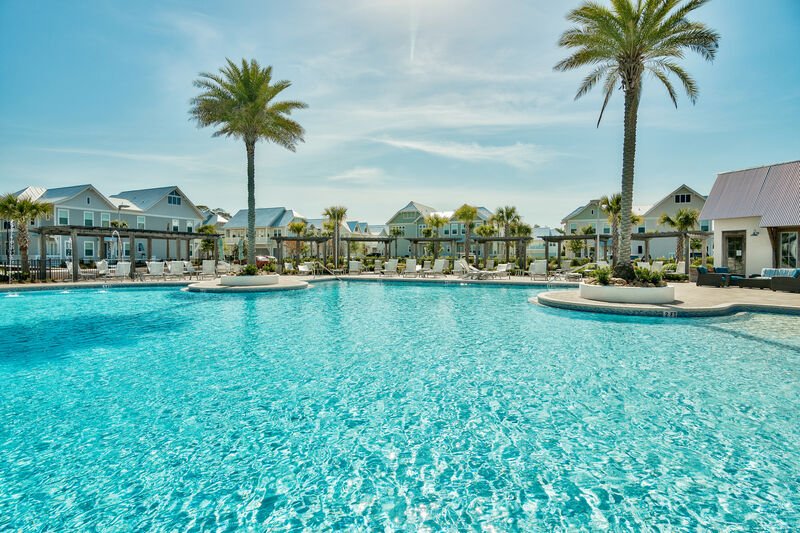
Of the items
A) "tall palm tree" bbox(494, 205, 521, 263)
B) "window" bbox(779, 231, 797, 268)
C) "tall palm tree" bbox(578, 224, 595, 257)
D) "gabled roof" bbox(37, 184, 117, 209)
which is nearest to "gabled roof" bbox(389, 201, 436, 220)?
"tall palm tree" bbox(494, 205, 521, 263)

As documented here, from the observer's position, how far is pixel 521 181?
36.9m

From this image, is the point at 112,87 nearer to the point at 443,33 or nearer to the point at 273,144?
the point at 273,144

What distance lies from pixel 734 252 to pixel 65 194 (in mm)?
48155

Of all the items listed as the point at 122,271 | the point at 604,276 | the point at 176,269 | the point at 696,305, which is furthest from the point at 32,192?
the point at 696,305

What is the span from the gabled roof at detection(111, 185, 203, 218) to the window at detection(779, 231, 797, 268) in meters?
47.3

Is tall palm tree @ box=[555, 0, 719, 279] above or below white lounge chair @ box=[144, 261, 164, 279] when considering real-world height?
above

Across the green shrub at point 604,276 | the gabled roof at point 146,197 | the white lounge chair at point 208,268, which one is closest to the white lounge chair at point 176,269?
the white lounge chair at point 208,268

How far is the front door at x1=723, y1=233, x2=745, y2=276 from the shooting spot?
20984 mm

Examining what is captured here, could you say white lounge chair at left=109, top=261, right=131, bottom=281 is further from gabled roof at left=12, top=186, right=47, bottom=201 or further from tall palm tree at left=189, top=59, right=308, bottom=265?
gabled roof at left=12, top=186, right=47, bottom=201

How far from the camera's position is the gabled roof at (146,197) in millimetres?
40728

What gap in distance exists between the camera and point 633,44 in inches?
555

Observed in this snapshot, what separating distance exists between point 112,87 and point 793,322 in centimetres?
2643

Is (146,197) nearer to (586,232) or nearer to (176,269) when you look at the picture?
(176,269)

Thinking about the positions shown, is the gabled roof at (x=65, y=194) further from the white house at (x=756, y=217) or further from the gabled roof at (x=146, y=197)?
the white house at (x=756, y=217)
